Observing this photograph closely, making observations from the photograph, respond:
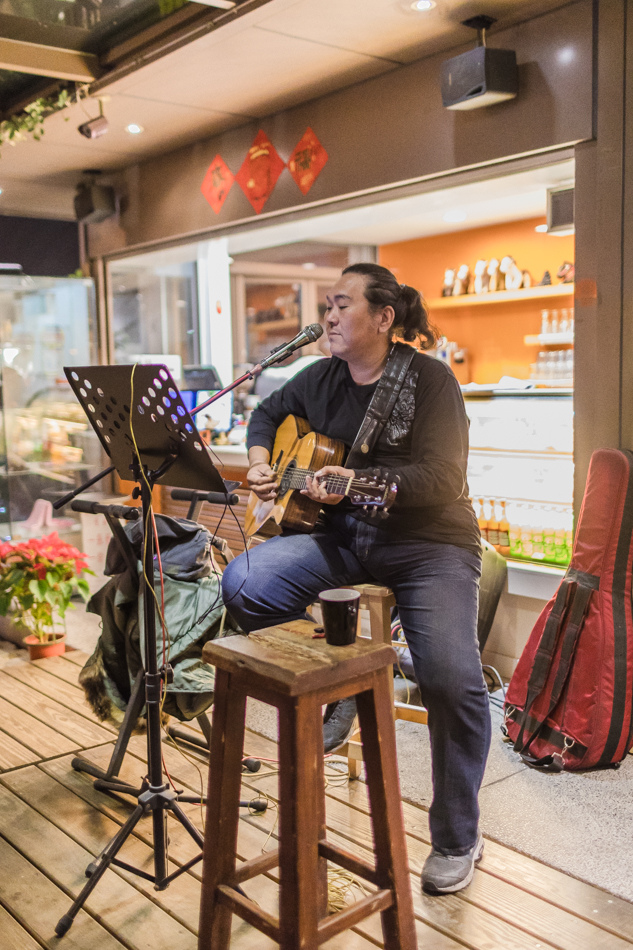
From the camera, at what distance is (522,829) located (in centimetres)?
244

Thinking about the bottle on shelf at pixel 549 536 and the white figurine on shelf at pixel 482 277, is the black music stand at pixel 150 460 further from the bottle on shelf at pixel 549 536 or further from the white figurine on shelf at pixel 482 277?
the white figurine on shelf at pixel 482 277

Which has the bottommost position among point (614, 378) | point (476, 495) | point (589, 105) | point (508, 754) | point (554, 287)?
point (508, 754)

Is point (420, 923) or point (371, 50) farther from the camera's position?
point (371, 50)

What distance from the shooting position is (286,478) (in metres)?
2.69

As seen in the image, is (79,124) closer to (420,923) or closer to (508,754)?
(508,754)

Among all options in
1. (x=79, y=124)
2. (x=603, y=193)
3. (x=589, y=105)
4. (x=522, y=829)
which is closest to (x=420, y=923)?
(x=522, y=829)

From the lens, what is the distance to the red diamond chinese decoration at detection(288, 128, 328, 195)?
163 inches

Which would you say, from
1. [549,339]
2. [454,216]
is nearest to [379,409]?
[549,339]

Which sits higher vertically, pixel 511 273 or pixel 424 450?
pixel 511 273

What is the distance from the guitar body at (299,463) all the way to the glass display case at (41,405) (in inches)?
115

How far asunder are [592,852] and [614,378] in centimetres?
161

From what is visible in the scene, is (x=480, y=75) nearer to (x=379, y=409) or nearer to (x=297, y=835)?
(x=379, y=409)

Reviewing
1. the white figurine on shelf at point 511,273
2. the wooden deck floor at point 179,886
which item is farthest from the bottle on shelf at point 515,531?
the white figurine on shelf at point 511,273

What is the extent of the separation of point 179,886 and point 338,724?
29.2 inches
